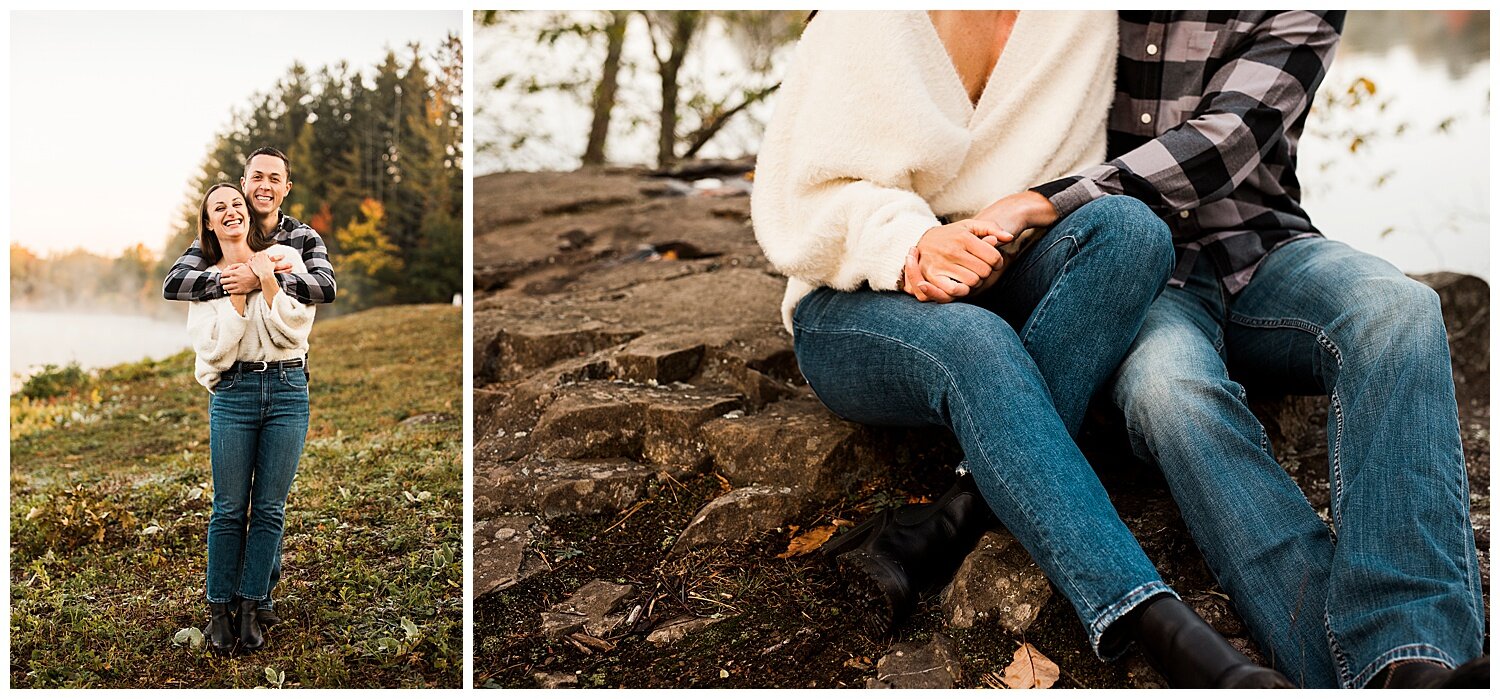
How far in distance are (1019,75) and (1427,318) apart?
81cm

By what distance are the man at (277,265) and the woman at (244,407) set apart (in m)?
0.01

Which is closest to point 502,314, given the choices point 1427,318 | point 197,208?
point 197,208

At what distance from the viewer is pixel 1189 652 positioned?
52.1 inches

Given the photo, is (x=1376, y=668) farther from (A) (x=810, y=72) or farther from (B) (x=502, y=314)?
(B) (x=502, y=314)

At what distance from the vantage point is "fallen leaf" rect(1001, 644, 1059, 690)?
4.92ft

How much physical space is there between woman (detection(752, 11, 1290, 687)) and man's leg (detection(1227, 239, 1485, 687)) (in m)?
0.24

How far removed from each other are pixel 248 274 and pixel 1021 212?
1.29m

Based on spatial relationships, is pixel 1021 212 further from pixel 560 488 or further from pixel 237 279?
pixel 237 279

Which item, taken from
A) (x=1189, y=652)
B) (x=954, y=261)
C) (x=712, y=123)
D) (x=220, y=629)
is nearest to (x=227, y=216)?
(x=220, y=629)

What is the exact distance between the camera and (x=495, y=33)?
5.55 m

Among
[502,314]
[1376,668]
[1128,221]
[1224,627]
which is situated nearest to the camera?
[1376,668]

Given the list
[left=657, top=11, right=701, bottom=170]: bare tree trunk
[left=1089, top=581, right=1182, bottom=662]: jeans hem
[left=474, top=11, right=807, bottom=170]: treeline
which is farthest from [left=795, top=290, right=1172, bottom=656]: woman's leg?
[left=657, top=11, right=701, bottom=170]: bare tree trunk

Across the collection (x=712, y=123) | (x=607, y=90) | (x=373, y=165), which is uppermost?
(x=607, y=90)

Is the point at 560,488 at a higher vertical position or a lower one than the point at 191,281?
lower
